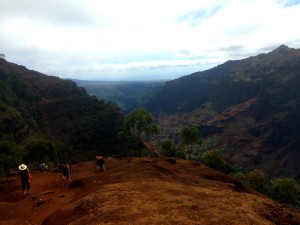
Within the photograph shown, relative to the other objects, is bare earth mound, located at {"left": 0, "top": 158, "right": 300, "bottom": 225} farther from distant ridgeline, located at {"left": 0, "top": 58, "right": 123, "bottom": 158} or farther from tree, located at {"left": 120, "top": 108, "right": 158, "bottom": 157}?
distant ridgeline, located at {"left": 0, "top": 58, "right": 123, "bottom": 158}

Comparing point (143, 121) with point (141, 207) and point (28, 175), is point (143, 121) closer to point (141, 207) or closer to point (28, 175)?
point (28, 175)

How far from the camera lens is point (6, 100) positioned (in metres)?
150

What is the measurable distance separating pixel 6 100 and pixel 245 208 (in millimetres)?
144114

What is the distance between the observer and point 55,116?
170375 mm

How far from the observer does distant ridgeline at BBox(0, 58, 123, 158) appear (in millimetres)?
138100

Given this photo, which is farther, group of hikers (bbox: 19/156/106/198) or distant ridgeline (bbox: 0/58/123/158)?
distant ridgeline (bbox: 0/58/123/158)

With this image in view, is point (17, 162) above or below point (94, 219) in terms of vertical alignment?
below

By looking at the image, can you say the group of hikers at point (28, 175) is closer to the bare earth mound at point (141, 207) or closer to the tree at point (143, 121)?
the bare earth mound at point (141, 207)

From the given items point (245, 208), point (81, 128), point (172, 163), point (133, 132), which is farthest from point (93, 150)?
point (245, 208)

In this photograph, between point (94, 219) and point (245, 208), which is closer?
point (94, 219)

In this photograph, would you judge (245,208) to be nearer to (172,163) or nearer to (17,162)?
(172,163)

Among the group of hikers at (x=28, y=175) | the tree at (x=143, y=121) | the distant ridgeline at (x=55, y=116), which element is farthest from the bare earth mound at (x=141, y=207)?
the distant ridgeline at (x=55, y=116)

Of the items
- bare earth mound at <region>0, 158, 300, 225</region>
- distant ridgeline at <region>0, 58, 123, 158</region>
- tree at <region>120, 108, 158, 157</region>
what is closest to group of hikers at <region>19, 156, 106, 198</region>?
bare earth mound at <region>0, 158, 300, 225</region>

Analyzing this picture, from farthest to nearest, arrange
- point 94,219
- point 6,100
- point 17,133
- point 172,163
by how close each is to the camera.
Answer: point 6,100 < point 17,133 < point 172,163 < point 94,219
